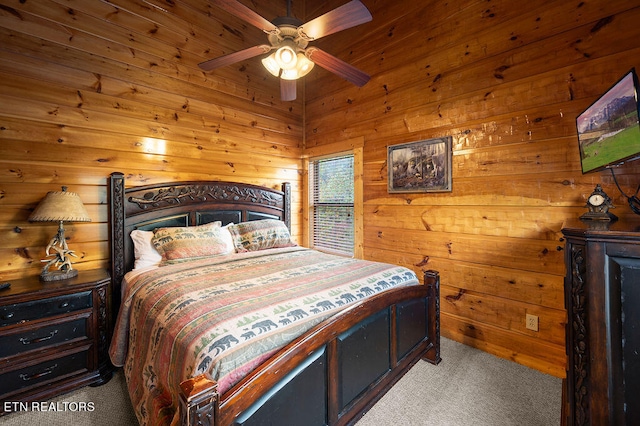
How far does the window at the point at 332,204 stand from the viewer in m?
3.59

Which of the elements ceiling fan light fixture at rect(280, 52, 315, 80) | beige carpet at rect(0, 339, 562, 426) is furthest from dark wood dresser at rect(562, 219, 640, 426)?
ceiling fan light fixture at rect(280, 52, 315, 80)

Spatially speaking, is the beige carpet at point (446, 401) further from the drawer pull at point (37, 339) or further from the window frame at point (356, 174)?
the window frame at point (356, 174)

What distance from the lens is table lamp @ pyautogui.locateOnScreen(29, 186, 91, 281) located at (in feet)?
6.49

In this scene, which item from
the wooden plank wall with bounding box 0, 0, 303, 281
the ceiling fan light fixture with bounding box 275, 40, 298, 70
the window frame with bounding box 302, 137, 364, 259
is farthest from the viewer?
the window frame with bounding box 302, 137, 364, 259

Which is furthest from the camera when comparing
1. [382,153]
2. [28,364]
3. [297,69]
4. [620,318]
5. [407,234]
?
[382,153]

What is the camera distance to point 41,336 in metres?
1.80

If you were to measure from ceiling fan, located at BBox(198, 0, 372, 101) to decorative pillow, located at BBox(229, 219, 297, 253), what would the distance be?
1565 mm

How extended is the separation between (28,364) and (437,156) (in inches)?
138

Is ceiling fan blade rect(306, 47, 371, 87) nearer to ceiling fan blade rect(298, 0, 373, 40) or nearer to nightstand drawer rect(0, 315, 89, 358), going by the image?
ceiling fan blade rect(298, 0, 373, 40)

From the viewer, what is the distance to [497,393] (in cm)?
188

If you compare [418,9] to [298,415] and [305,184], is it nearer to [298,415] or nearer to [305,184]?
[305,184]

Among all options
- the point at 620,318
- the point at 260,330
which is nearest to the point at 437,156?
the point at 620,318

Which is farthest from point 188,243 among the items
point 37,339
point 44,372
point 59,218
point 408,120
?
point 408,120

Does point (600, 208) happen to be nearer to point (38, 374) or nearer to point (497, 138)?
point (497, 138)
